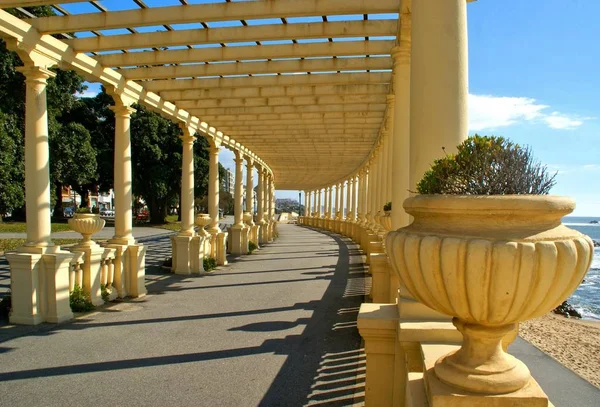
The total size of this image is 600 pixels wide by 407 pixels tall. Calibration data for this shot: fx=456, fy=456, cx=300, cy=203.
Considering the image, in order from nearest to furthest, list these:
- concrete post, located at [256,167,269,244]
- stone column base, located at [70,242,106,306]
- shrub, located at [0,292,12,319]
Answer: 1. shrub, located at [0,292,12,319]
2. stone column base, located at [70,242,106,306]
3. concrete post, located at [256,167,269,244]

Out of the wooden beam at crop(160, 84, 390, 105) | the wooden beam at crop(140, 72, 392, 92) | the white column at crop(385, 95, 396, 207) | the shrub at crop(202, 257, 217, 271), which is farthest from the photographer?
the shrub at crop(202, 257, 217, 271)

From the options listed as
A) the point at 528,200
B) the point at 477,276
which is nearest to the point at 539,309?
the point at 477,276

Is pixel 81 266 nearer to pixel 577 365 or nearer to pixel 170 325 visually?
pixel 170 325

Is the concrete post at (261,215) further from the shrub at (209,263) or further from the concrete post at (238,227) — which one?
the shrub at (209,263)

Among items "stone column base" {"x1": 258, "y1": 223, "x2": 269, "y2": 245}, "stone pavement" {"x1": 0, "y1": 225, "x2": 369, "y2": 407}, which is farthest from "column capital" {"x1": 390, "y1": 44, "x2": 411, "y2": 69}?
"stone column base" {"x1": 258, "y1": 223, "x2": 269, "y2": 245}

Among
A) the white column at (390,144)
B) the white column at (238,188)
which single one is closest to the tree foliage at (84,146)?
the white column at (238,188)

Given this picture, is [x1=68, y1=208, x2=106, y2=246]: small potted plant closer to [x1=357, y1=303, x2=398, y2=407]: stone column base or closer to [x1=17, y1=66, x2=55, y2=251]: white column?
[x1=17, y1=66, x2=55, y2=251]: white column

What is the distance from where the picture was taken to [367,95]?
36.3 feet

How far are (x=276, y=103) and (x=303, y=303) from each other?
530 cm

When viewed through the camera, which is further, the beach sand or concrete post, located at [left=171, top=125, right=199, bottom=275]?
concrete post, located at [left=171, top=125, right=199, bottom=275]

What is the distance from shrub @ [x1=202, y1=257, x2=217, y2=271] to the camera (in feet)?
46.2

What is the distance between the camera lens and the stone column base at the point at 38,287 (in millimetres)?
7359

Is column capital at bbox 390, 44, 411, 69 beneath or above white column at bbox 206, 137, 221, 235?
above

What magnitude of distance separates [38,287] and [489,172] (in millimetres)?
7483
